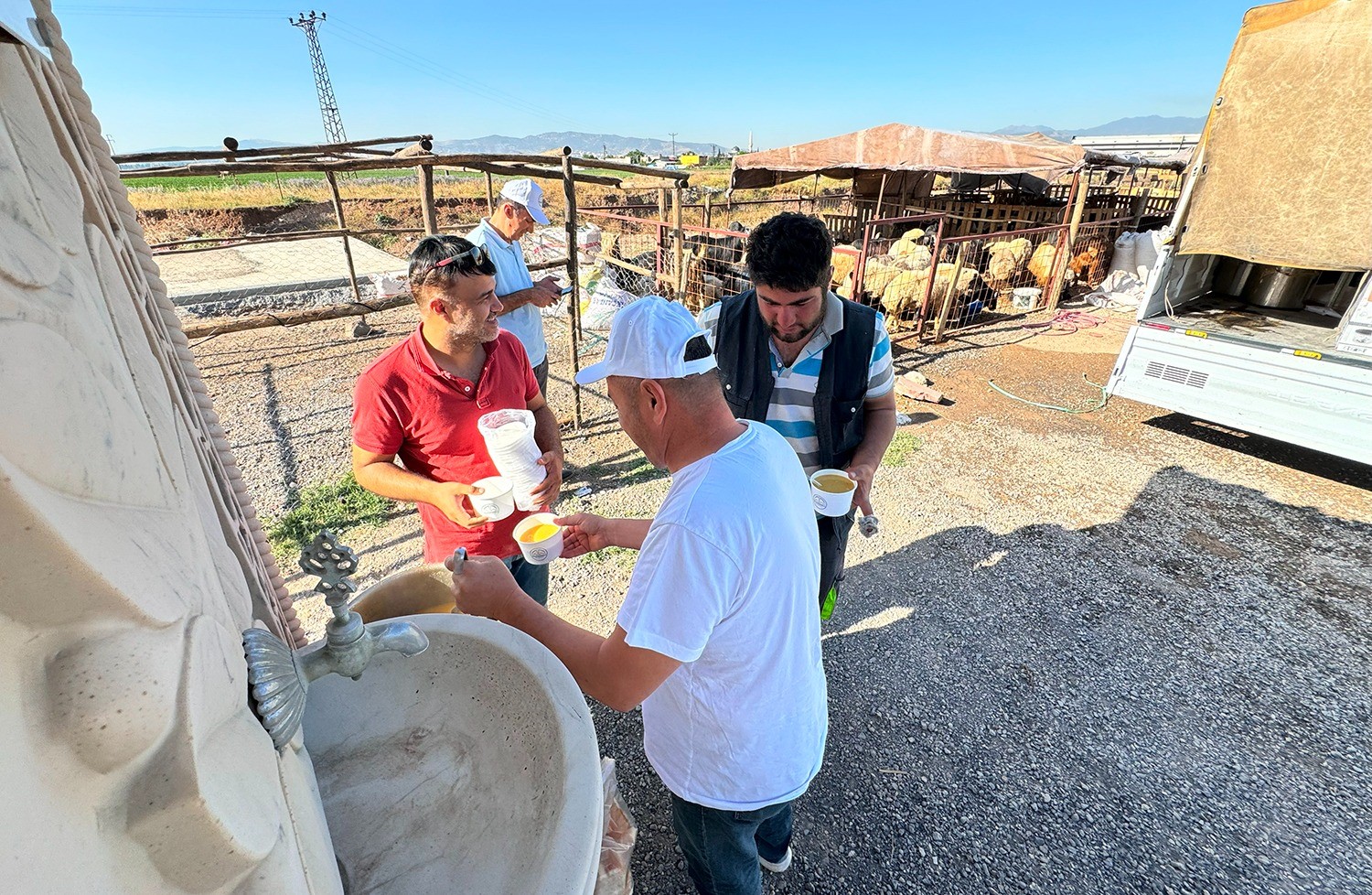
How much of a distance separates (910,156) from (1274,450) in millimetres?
7443

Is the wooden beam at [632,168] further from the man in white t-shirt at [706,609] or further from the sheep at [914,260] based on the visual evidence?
the sheep at [914,260]

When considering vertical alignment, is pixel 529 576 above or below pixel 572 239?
below

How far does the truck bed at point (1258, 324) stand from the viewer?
5426 mm

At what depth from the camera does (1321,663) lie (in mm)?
3598

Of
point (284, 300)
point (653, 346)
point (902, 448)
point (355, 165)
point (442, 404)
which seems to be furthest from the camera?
point (284, 300)

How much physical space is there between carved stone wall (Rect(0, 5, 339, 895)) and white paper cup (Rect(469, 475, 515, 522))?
1433mm

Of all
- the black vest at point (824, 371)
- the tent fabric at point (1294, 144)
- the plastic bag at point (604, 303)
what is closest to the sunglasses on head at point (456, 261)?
the black vest at point (824, 371)

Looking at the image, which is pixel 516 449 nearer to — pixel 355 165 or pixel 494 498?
pixel 494 498

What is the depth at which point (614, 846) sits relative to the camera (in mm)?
1854

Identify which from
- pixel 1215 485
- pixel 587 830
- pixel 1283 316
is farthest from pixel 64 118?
pixel 1283 316

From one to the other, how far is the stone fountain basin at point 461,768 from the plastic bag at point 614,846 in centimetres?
59

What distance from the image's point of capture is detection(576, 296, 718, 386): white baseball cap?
1422 mm

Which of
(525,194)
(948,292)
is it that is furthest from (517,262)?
(948,292)

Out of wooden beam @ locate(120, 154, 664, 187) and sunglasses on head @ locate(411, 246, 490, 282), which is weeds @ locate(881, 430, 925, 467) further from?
sunglasses on head @ locate(411, 246, 490, 282)
